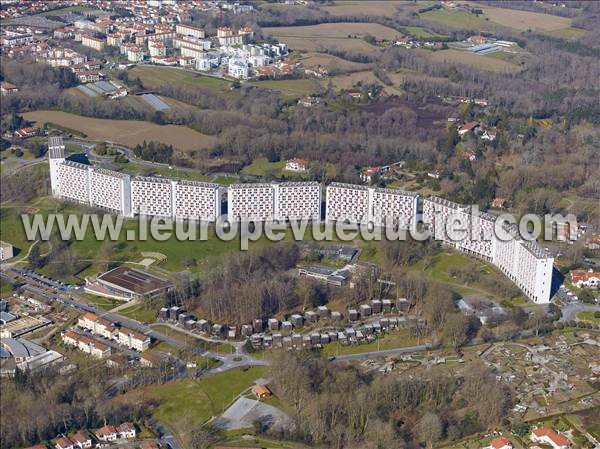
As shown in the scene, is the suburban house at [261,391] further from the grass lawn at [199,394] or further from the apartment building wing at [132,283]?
the apartment building wing at [132,283]

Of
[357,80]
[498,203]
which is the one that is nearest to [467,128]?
[498,203]

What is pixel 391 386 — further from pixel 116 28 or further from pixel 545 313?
pixel 116 28

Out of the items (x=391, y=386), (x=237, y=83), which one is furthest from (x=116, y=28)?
(x=391, y=386)

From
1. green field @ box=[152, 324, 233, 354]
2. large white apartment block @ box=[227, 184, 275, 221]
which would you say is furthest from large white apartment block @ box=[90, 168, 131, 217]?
green field @ box=[152, 324, 233, 354]

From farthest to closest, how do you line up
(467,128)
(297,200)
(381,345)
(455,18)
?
(455,18) < (467,128) < (297,200) < (381,345)

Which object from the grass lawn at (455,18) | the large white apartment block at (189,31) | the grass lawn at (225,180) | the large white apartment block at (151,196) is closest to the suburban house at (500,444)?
the large white apartment block at (151,196)

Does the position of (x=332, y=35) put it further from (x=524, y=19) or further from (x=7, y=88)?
(x=7, y=88)

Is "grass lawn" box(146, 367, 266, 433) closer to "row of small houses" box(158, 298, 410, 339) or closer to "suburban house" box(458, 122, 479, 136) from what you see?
"row of small houses" box(158, 298, 410, 339)
